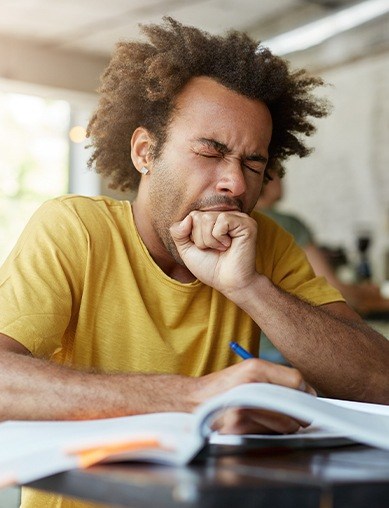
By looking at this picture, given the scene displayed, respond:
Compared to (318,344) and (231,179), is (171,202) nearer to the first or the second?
(231,179)

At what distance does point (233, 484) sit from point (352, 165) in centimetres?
691

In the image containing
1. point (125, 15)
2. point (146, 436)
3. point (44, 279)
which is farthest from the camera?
point (125, 15)

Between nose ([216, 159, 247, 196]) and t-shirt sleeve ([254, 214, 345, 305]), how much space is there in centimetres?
24

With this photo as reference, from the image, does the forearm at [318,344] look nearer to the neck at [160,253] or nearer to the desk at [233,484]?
the neck at [160,253]

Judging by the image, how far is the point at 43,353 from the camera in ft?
4.56

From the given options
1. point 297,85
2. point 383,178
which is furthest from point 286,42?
point 297,85

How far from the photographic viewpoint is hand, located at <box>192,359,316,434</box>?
39.7 inches

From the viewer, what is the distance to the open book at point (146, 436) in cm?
80

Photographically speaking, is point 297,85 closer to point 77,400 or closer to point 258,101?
point 258,101

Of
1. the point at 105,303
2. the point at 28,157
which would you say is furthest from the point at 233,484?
the point at 28,157

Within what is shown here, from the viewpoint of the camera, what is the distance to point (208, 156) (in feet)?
5.44

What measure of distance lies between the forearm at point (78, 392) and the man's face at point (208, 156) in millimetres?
566

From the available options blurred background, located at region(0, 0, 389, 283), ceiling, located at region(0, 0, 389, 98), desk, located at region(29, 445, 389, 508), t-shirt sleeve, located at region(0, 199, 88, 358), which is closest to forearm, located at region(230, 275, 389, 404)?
t-shirt sleeve, located at region(0, 199, 88, 358)

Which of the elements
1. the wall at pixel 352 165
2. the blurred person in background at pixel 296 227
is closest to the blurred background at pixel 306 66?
the wall at pixel 352 165
